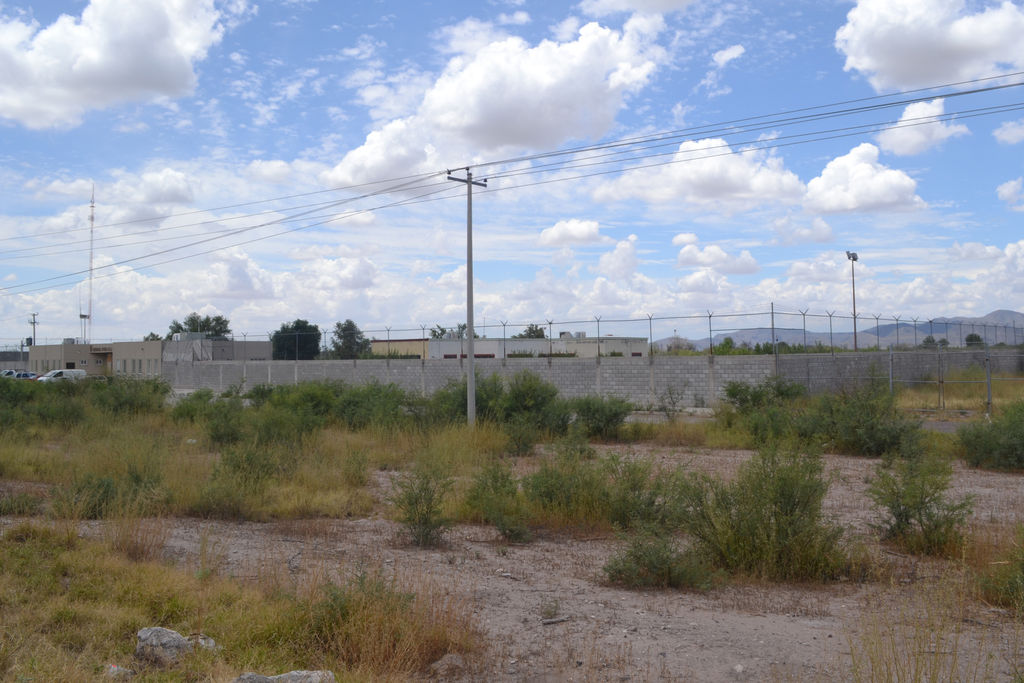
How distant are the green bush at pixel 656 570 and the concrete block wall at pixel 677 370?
16.7 m

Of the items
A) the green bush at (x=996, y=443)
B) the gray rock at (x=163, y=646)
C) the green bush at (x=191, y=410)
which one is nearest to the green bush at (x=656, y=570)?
the gray rock at (x=163, y=646)

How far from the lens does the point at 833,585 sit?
25.4 ft

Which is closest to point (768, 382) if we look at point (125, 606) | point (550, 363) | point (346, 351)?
point (550, 363)

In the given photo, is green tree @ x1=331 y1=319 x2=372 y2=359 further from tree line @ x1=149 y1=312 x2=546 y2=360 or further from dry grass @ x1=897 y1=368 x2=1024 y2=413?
dry grass @ x1=897 y1=368 x2=1024 y2=413

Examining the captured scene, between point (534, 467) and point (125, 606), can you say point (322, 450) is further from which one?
point (125, 606)

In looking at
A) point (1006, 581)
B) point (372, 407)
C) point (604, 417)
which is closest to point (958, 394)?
point (604, 417)

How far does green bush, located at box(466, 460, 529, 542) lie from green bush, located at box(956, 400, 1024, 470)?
34.8 ft

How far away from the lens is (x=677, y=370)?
32406 mm

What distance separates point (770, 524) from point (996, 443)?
10475mm

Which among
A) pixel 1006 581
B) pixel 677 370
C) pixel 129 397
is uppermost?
pixel 677 370

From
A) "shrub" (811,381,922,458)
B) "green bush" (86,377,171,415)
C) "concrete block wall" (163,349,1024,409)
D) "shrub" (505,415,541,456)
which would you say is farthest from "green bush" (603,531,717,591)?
"green bush" (86,377,171,415)

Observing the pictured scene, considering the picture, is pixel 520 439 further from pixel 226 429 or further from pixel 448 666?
pixel 448 666

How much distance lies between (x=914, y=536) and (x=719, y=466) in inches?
A: 295

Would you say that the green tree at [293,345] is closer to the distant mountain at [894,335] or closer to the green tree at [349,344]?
the green tree at [349,344]
